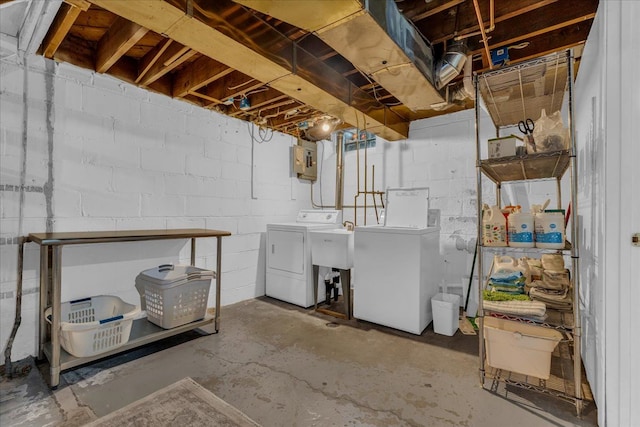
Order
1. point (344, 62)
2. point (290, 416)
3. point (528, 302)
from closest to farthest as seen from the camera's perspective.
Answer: point (290, 416) → point (528, 302) → point (344, 62)

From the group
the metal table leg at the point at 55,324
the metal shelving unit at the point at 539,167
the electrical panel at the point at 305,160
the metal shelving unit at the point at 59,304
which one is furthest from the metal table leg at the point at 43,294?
the metal shelving unit at the point at 539,167

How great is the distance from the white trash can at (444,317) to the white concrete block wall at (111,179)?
6.81 feet

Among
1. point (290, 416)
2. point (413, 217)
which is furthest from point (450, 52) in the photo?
point (290, 416)

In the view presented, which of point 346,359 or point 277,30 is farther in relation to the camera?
point 346,359

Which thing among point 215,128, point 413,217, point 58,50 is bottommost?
point 413,217

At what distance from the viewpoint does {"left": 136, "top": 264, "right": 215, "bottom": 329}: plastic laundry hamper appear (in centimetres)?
243

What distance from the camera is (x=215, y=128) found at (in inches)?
134

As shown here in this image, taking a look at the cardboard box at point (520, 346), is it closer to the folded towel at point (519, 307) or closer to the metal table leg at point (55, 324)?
the folded towel at point (519, 307)

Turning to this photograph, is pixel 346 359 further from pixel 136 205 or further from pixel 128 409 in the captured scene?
pixel 136 205

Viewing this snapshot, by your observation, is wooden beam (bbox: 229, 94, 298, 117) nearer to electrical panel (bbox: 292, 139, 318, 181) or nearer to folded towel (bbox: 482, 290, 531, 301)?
electrical panel (bbox: 292, 139, 318, 181)

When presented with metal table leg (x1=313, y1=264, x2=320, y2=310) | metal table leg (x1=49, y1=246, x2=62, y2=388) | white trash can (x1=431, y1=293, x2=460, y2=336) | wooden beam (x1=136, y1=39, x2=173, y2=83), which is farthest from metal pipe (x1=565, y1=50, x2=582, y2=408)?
metal table leg (x1=49, y1=246, x2=62, y2=388)

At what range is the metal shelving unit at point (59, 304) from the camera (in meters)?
1.88

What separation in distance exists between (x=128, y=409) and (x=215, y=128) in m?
2.62

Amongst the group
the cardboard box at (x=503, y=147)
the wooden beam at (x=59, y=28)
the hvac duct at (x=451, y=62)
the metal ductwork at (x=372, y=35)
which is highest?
the wooden beam at (x=59, y=28)
